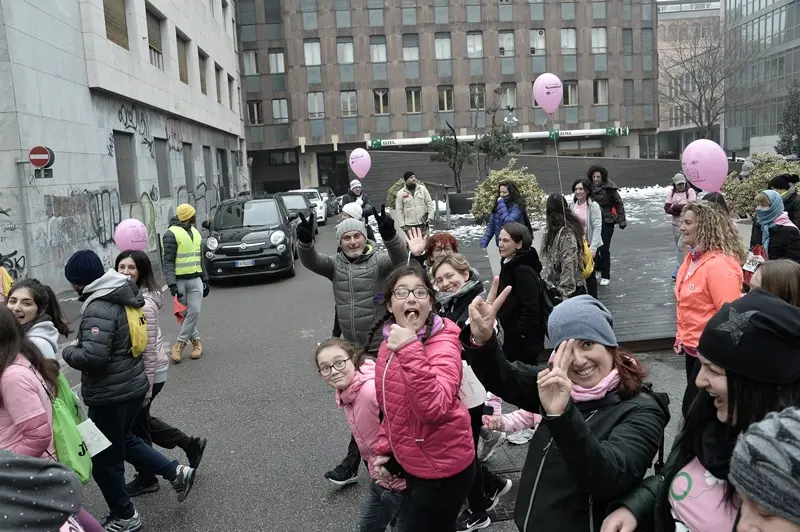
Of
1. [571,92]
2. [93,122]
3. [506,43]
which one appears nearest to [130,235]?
[93,122]

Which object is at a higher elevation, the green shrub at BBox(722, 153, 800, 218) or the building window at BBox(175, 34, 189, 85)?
the building window at BBox(175, 34, 189, 85)

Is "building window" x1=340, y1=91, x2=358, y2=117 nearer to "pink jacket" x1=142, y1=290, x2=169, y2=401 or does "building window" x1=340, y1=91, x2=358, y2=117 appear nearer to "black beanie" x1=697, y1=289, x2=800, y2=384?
"pink jacket" x1=142, y1=290, x2=169, y2=401

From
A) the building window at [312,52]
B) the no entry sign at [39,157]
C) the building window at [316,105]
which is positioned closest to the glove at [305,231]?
the no entry sign at [39,157]

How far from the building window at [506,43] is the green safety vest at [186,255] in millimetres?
41690

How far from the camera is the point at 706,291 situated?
157 inches

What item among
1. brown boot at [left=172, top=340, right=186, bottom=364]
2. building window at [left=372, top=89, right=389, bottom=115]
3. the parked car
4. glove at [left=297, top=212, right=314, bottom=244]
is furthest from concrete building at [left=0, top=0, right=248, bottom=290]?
building window at [left=372, top=89, right=389, bottom=115]

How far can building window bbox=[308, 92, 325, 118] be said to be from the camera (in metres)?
45.6

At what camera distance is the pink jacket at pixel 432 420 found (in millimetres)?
2674

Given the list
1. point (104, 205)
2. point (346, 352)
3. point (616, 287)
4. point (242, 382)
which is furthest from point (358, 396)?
point (104, 205)

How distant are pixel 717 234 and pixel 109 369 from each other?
381 cm

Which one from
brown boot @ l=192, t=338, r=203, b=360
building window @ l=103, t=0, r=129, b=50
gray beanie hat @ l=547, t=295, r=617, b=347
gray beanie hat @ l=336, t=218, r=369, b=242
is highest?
building window @ l=103, t=0, r=129, b=50

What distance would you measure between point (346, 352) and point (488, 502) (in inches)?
51.7

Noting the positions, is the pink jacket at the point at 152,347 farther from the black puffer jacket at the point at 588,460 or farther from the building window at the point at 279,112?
the building window at the point at 279,112

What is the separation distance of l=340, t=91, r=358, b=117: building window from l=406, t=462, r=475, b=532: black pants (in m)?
44.3
